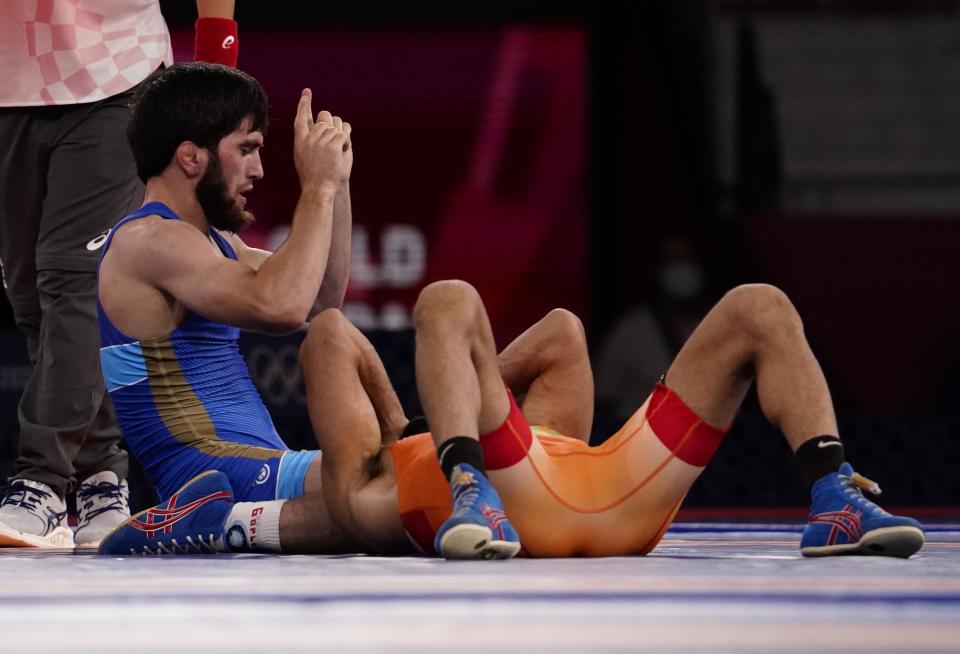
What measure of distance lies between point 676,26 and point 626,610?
659cm

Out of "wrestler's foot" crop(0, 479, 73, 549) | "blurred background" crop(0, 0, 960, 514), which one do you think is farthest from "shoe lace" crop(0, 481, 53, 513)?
"blurred background" crop(0, 0, 960, 514)

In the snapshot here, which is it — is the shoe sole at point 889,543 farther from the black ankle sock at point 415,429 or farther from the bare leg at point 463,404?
the black ankle sock at point 415,429

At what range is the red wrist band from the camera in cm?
355

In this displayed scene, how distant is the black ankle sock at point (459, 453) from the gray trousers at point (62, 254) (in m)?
1.17

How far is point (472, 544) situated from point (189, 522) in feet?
2.05

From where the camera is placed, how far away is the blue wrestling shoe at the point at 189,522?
2906 mm

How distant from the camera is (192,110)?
3.17 m

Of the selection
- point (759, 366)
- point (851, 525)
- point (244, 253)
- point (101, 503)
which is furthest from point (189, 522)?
point (851, 525)

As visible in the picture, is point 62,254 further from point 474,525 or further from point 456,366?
point 474,525

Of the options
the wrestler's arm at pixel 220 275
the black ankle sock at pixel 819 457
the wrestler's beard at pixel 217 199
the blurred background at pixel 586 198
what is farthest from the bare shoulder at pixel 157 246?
the blurred background at pixel 586 198

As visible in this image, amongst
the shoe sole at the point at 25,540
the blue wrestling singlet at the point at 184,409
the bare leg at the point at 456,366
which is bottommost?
the shoe sole at the point at 25,540

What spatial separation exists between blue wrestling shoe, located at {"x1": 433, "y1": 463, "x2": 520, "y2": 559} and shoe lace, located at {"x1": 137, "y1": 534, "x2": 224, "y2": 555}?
50 centimetres

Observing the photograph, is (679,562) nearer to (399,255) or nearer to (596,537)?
(596,537)

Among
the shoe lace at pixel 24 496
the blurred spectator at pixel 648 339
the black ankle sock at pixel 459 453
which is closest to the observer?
the black ankle sock at pixel 459 453
